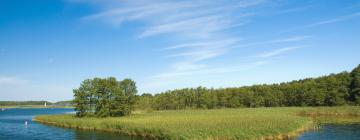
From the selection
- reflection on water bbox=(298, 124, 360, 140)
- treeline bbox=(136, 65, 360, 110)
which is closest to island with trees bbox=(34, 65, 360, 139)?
treeline bbox=(136, 65, 360, 110)

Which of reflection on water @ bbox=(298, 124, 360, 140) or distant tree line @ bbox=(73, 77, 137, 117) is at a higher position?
distant tree line @ bbox=(73, 77, 137, 117)

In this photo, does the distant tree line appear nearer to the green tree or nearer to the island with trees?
the island with trees

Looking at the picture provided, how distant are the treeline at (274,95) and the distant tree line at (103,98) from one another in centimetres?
1169

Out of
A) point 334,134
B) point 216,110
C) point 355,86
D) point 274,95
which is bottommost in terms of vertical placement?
point 334,134

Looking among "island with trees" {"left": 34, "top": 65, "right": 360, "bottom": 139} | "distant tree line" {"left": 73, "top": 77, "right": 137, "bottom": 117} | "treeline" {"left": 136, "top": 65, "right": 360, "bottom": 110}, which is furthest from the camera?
"treeline" {"left": 136, "top": 65, "right": 360, "bottom": 110}

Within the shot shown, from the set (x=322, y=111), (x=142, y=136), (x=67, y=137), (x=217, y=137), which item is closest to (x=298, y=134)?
(x=217, y=137)

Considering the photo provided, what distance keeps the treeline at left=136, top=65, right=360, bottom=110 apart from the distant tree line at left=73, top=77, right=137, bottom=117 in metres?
11.7

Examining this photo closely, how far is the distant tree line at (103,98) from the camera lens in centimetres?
7944

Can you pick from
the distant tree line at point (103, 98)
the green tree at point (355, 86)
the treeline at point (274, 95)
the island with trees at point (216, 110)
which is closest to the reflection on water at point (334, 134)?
the island with trees at point (216, 110)

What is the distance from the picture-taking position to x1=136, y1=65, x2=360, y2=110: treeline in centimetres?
10738

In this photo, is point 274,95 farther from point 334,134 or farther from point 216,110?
point 334,134

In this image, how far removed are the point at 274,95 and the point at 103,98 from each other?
6423 centimetres

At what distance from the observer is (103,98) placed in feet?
263

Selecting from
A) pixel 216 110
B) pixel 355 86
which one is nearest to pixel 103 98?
pixel 216 110
